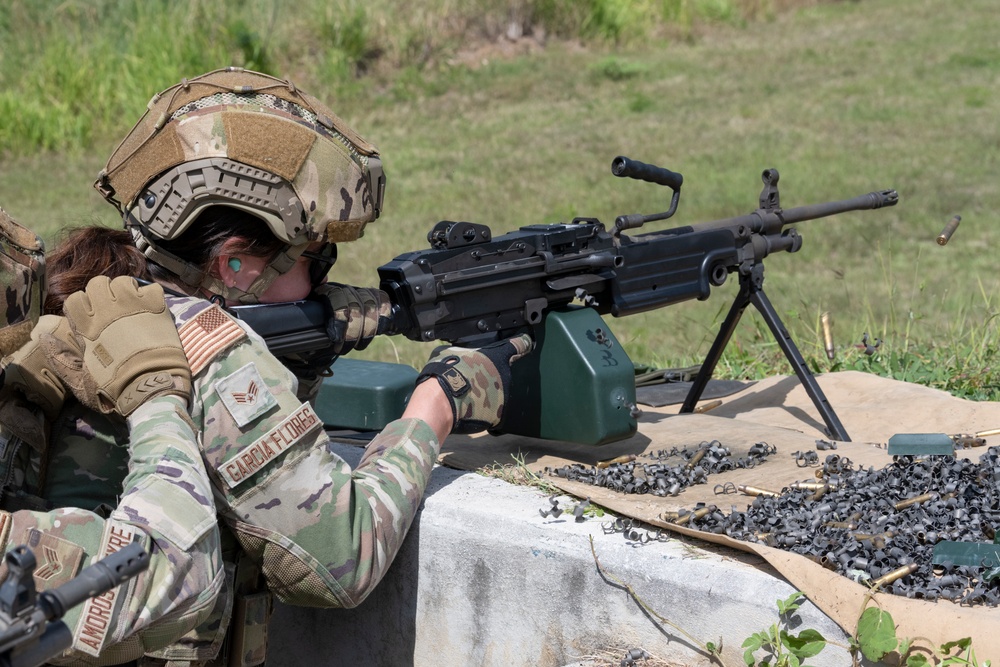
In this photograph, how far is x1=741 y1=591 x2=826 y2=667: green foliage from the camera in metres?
2.64

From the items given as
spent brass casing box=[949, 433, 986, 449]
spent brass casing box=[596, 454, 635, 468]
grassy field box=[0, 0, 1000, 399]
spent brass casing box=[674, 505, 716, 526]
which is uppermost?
spent brass casing box=[674, 505, 716, 526]

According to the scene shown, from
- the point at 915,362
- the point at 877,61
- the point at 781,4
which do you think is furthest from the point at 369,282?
the point at 781,4

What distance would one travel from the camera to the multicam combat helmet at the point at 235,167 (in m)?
2.84

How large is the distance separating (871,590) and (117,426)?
1.69 metres

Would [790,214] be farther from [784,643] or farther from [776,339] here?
[784,643]

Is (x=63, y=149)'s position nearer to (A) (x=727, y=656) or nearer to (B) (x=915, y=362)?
(B) (x=915, y=362)

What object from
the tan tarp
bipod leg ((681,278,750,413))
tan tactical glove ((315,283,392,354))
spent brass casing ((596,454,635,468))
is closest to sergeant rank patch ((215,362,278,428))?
tan tactical glove ((315,283,392,354))

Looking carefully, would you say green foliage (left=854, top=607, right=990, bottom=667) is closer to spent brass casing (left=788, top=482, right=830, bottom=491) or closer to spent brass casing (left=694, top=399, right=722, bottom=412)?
spent brass casing (left=788, top=482, right=830, bottom=491)

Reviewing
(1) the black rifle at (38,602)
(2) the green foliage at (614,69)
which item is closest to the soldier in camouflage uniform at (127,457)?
(1) the black rifle at (38,602)

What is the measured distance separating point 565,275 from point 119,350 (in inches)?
72.6

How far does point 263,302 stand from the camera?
10.5 feet

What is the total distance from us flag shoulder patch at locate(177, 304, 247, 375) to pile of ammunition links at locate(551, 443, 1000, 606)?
1223mm

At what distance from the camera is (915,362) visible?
17.5 feet

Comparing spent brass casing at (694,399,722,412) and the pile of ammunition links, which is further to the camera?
spent brass casing at (694,399,722,412)
